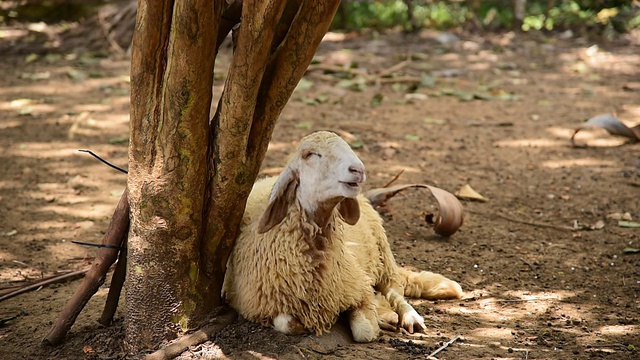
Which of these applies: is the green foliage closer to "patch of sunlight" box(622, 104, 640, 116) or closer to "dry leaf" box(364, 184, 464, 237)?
"patch of sunlight" box(622, 104, 640, 116)

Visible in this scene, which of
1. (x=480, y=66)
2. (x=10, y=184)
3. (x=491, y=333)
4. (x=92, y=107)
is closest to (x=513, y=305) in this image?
(x=491, y=333)

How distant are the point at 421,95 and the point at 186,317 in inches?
221

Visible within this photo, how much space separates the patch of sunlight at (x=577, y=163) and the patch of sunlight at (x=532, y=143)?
408 millimetres

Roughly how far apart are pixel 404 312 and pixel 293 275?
2.23 ft

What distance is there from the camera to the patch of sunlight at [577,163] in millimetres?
6574

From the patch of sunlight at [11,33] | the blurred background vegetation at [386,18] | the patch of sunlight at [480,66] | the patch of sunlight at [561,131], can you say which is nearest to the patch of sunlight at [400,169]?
the patch of sunlight at [561,131]

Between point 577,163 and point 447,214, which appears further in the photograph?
point 577,163

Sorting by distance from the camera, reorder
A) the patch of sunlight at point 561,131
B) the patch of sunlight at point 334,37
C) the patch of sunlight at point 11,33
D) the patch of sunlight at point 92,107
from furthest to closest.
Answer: the patch of sunlight at point 334,37 < the patch of sunlight at point 11,33 < the patch of sunlight at point 92,107 < the patch of sunlight at point 561,131

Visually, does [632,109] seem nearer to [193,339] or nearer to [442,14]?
[442,14]

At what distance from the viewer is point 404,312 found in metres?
3.88

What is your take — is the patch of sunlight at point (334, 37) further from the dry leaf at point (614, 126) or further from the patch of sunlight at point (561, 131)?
the dry leaf at point (614, 126)

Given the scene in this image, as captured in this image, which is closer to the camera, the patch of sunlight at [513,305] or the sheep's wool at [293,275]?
the sheep's wool at [293,275]

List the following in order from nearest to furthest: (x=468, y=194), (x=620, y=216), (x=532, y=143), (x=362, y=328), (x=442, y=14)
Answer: (x=362, y=328) → (x=620, y=216) → (x=468, y=194) → (x=532, y=143) → (x=442, y=14)

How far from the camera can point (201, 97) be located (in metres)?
3.21
